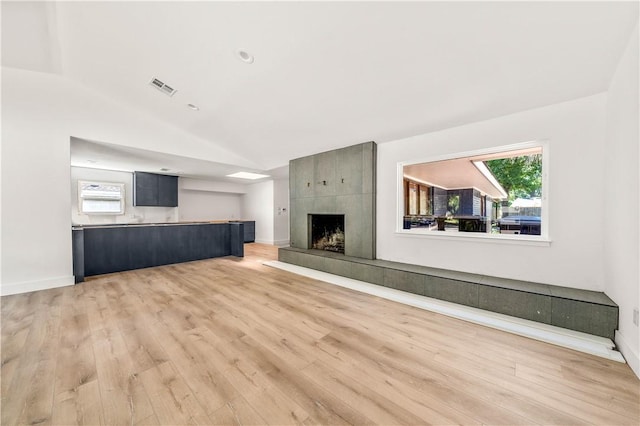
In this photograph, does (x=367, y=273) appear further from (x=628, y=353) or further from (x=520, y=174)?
(x=628, y=353)

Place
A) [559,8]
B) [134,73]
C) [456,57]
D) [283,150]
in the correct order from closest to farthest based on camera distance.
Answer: [559,8], [456,57], [134,73], [283,150]

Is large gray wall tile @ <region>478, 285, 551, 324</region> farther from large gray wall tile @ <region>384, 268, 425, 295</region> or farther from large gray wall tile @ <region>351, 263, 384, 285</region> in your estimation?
large gray wall tile @ <region>351, 263, 384, 285</region>

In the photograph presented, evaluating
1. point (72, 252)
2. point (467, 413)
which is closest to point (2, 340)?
point (72, 252)

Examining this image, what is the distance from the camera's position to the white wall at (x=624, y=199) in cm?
177

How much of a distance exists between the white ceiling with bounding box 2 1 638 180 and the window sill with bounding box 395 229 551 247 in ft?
5.04

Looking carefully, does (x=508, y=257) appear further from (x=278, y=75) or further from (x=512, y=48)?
(x=278, y=75)

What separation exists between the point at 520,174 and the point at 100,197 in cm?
907

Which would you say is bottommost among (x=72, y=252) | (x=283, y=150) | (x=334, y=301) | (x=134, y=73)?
(x=334, y=301)

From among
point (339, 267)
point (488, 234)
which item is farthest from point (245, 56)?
point (488, 234)

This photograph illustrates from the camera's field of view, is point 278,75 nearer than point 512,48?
No

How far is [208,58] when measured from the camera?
295 cm

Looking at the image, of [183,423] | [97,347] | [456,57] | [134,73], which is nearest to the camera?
[183,423]

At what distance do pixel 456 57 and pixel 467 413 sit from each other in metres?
2.85

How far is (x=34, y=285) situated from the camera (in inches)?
141
